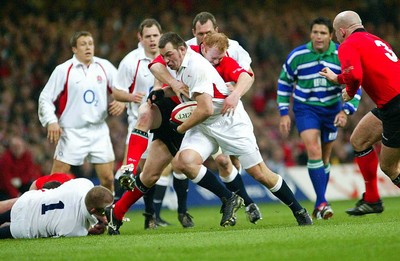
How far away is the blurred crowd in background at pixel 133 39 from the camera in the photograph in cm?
1848

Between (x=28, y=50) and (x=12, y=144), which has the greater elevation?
(x=28, y=50)

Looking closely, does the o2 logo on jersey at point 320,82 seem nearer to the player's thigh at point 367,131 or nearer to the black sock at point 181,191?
the player's thigh at point 367,131

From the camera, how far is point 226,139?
29.6 feet

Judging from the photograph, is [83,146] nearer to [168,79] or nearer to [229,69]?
[168,79]

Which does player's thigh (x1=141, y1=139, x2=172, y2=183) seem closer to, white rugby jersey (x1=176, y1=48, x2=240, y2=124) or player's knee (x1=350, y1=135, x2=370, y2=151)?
white rugby jersey (x1=176, y1=48, x2=240, y2=124)

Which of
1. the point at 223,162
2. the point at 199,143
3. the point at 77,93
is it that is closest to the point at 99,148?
the point at 77,93

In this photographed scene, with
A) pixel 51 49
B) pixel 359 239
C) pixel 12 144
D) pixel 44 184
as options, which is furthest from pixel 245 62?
pixel 51 49

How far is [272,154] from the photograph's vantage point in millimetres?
19125

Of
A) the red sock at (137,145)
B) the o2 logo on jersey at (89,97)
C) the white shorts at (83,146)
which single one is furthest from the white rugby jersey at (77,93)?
the red sock at (137,145)

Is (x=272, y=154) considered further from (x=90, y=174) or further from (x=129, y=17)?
(x=129, y=17)

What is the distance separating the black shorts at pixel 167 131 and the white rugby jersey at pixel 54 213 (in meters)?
0.99

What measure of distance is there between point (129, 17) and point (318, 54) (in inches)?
443

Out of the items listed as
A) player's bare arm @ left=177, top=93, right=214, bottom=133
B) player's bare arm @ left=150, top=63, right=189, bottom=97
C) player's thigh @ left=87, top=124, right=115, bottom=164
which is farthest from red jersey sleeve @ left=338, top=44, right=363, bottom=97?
player's thigh @ left=87, top=124, right=115, bottom=164

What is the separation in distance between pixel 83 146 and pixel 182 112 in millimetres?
3470
